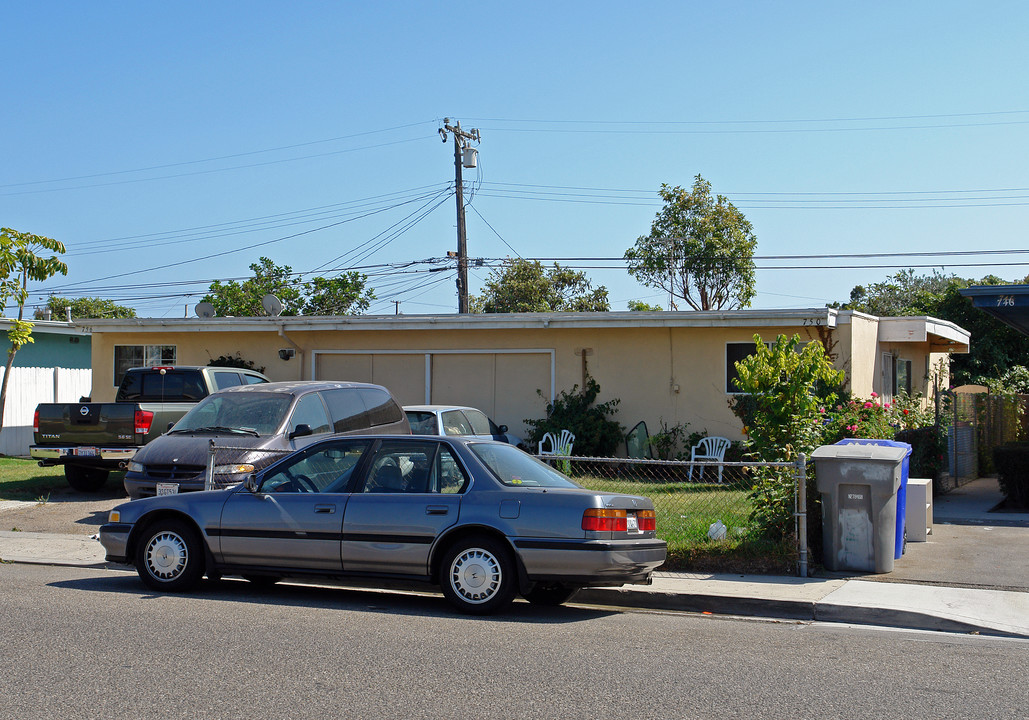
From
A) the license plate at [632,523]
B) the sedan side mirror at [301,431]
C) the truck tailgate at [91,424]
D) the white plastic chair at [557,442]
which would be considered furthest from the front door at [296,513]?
the white plastic chair at [557,442]

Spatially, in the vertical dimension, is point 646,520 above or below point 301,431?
below

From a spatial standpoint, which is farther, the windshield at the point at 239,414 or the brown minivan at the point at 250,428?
the windshield at the point at 239,414

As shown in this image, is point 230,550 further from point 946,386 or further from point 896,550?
point 946,386

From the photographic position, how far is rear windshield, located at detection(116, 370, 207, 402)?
1555cm

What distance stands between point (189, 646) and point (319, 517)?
1.87 m

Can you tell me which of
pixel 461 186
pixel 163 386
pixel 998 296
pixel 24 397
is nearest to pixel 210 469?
pixel 163 386

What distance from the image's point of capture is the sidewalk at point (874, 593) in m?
7.79

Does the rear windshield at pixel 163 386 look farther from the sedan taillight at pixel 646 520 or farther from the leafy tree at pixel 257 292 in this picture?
the leafy tree at pixel 257 292

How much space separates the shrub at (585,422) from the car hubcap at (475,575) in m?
9.92

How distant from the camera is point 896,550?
32.4 feet

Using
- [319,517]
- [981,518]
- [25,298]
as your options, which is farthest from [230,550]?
[25,298]

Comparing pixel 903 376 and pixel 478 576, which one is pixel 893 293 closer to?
pixel 903 376

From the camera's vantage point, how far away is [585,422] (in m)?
17.8

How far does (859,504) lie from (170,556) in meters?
6.36
